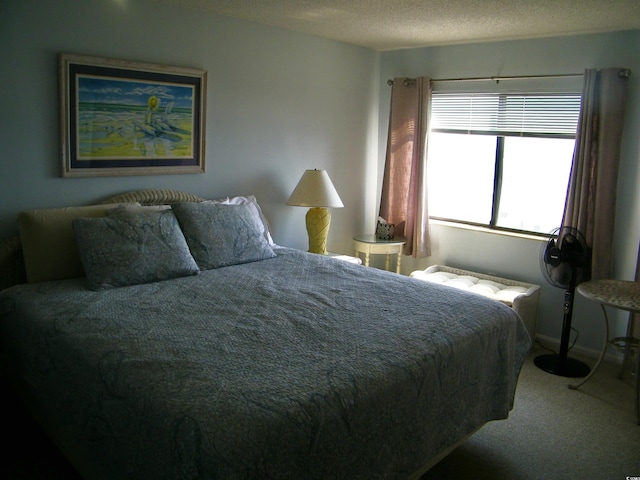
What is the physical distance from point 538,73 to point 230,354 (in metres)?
3.24

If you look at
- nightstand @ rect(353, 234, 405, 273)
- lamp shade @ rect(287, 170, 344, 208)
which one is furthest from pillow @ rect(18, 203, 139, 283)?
nightstand @ rect(353, 234, 405, 273)

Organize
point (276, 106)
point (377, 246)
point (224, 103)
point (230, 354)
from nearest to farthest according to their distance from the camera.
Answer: point (230, 354)
point (224, 103)
point (276, 106)
point (377, 246)

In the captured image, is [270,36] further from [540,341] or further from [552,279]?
[540,341]

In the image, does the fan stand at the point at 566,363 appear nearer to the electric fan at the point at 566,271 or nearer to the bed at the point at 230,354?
the electric fan at the point at 566,271

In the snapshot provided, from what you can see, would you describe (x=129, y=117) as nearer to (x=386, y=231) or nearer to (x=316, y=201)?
(x=316, y=201)

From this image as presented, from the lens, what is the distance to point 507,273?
4371 millimetres

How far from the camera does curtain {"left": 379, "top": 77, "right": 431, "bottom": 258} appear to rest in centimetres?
462

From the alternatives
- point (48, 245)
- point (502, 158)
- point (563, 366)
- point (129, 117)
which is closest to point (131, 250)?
point (48, 245)

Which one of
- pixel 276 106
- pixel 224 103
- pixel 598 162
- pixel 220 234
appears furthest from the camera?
pixel 276 106

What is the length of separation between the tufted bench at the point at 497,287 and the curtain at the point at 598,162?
464 millimetres

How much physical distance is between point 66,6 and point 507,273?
3.55 m

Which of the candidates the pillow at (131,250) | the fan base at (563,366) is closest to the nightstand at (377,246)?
the fan base at (563,366)

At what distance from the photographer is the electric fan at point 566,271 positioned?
362cm

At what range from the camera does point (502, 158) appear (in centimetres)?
439
